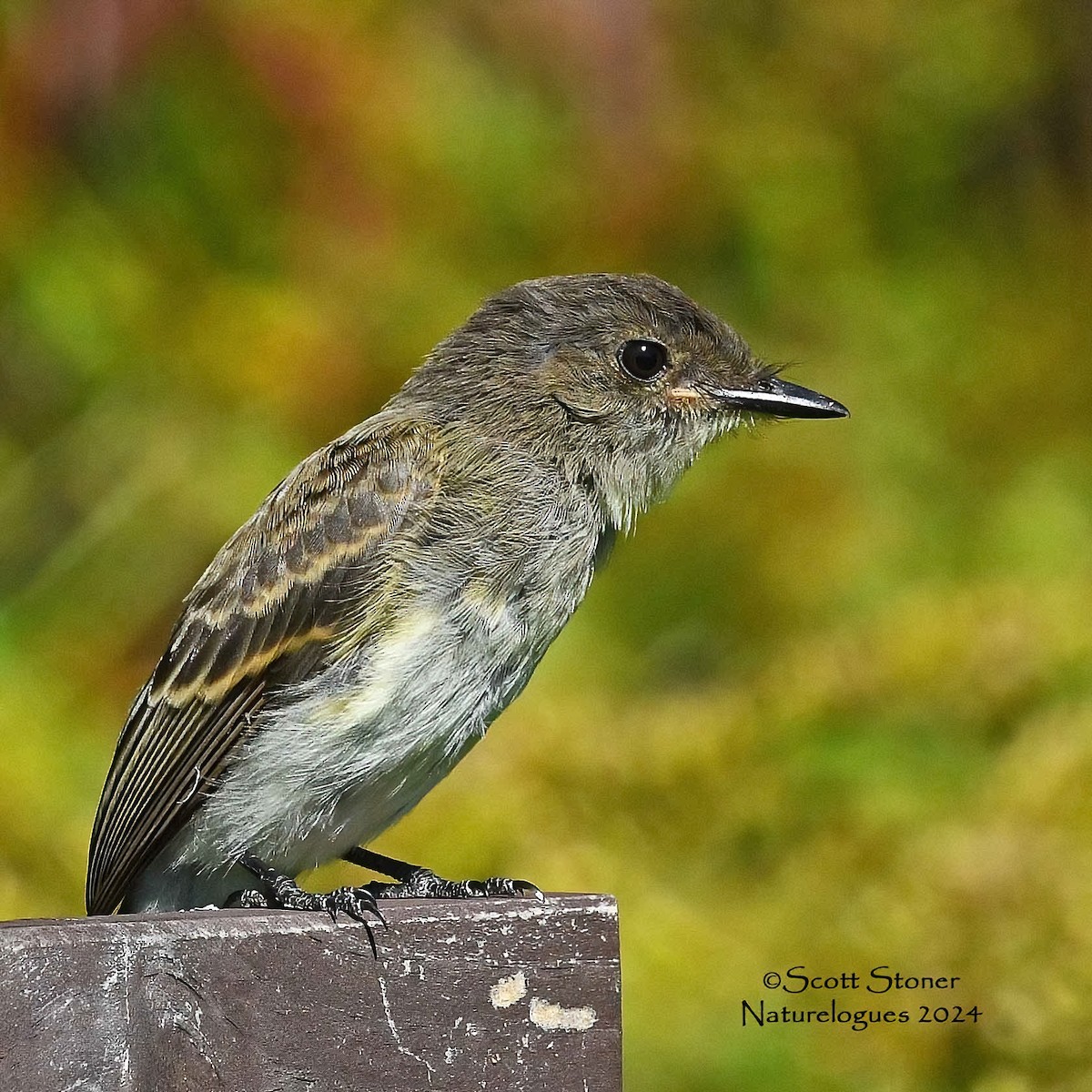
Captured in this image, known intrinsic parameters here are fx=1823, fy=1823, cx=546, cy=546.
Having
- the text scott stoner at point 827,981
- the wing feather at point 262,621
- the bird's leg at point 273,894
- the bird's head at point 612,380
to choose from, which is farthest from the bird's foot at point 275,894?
the text scott stoner at point 827,981

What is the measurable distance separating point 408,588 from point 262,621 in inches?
14.8

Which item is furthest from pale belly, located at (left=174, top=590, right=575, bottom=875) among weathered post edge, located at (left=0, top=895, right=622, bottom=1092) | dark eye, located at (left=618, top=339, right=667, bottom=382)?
weathered post edge, located at (left=0, top=895, right=622, bottom=1092)

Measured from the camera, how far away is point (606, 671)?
501 centimetres

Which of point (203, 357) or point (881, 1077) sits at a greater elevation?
point (203, 357)

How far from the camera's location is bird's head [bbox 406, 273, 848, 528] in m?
3.71

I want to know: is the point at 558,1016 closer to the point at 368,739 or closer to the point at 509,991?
the point at 509,991

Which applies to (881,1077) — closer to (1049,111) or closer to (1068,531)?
(1068,531)

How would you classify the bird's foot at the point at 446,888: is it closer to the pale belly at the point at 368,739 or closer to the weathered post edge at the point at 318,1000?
the pale belly at the point at 368,739

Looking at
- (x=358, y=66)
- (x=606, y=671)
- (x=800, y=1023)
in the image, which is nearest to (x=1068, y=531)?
(x=606, y=671)

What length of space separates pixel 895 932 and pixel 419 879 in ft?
3.82

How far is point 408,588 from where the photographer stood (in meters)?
3.36

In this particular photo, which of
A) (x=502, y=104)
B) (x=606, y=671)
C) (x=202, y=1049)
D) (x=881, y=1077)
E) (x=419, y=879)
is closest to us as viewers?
(x=202, y=1049)

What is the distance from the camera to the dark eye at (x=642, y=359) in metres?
3.83

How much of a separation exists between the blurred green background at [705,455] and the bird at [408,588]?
570 mm
